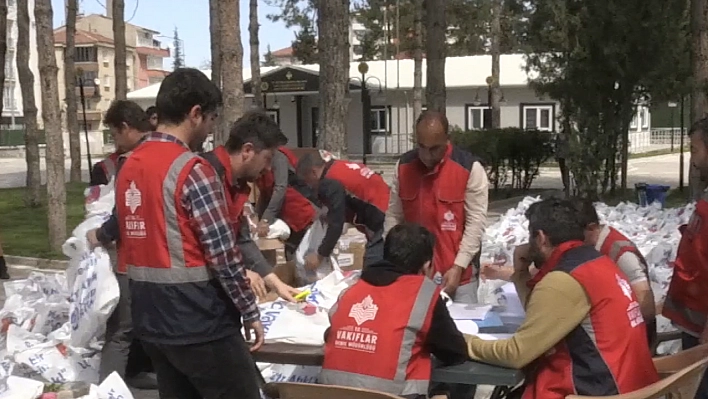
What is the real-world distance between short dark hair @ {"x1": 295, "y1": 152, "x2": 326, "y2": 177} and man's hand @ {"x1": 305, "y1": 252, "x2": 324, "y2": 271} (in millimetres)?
579

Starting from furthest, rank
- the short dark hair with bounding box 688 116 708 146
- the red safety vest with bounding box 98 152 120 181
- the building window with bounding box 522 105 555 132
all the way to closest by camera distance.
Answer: the building window with bounding box 522 105 555 132
the red safety vest with bounding box 98 152 120 181
the short dark hair with bounding box 688 116 708 146

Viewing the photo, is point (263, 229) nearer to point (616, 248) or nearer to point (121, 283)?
point (121, 283)

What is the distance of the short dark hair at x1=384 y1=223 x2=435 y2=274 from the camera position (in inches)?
145

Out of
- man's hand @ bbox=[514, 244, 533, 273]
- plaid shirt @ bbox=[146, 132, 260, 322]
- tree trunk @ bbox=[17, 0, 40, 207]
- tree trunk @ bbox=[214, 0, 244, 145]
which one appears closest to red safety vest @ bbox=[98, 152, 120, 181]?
plaid shirt @ bbox=[146, 132, 260, 322]

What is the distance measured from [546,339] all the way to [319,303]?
5.58 ft

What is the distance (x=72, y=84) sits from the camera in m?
22.7

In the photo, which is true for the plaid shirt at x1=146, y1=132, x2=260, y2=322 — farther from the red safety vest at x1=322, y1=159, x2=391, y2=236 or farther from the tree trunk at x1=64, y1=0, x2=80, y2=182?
the tree trunk at x1=64, y1=0, x2=80, y2=182

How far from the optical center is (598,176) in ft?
53.0

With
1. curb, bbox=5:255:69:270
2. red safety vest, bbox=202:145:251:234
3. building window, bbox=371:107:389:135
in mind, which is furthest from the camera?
building window, bbox=371:107:389:135

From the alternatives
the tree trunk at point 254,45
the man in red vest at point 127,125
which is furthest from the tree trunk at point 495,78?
the man in red vest at point 127,125

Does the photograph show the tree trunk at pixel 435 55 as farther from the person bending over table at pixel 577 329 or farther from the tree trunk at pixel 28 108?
the person bending over table at pixel 577 329

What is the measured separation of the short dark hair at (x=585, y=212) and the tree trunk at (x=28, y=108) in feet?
46.5

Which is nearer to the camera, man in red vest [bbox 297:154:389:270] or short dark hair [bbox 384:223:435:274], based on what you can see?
short dark hair [bbox 384:223:435:274]

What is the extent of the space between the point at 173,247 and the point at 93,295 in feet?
6.94
